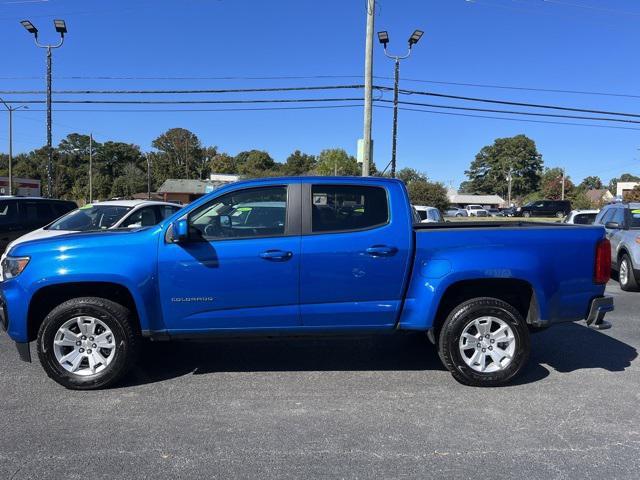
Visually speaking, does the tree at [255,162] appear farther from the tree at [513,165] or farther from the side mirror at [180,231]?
the side mirror at [180,231]

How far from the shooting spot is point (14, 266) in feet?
15.0

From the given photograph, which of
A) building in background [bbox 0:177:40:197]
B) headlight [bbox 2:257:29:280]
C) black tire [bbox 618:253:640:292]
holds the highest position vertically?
building in background [bbox 0:177:40:197]

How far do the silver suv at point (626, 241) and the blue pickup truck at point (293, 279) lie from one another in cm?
625

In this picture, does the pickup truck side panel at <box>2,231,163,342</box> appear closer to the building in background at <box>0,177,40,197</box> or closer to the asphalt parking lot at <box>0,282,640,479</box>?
the asphalt parking lot at <box>0,282,640,479</box>

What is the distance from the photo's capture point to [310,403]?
434cm

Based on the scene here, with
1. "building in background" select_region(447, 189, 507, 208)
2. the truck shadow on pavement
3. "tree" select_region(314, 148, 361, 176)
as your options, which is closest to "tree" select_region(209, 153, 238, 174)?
"tree" select_region(314, 148, 361, 176)

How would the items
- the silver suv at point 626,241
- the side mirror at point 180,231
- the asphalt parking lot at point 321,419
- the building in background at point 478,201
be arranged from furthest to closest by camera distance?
the building in background at point 478,201
the silver suv at point 626,241
the side mirror at point 180,231
the asphalt parking lot at point 321,419

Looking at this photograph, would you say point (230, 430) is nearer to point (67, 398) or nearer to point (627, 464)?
point (67, 398)

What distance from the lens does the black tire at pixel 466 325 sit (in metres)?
4.70

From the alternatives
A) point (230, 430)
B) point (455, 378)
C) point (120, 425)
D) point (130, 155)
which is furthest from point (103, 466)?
point (130, 155)

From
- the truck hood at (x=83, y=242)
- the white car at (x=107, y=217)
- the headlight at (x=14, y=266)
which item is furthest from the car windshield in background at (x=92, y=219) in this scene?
the truck hood at (x=83, y=242)

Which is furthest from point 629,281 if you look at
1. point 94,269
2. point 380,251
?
point 94,269

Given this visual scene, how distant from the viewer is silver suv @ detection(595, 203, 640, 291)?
33.1ft

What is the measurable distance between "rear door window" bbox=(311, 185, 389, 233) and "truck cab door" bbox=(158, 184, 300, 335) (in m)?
0.22
